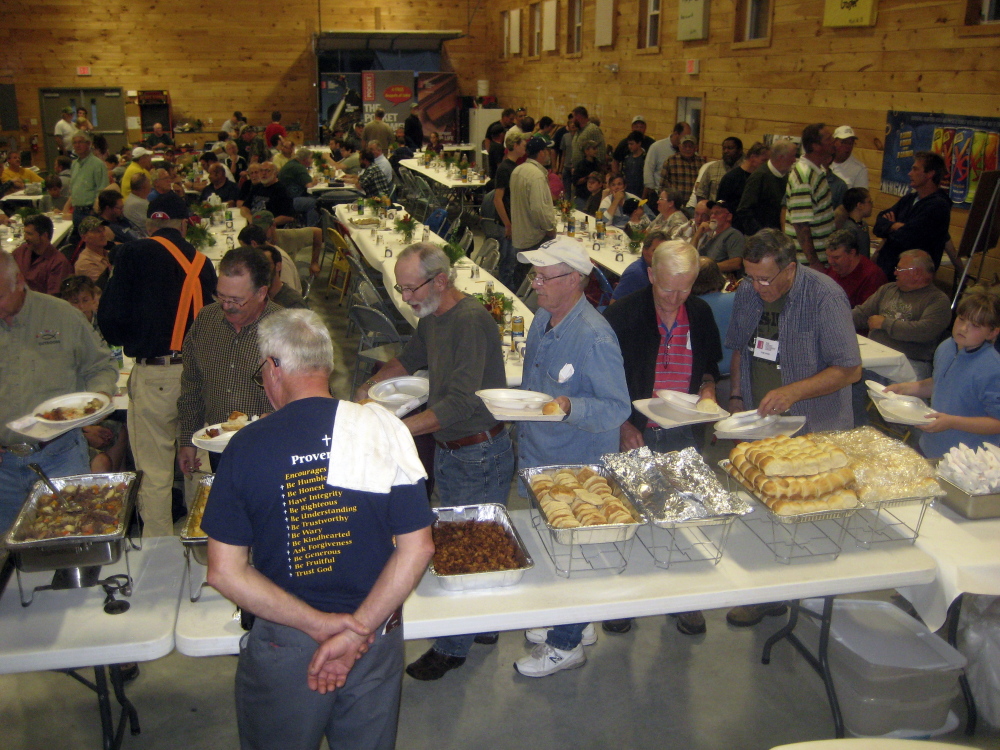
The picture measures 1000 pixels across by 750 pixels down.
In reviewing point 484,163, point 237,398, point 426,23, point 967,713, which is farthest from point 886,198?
point 426,23

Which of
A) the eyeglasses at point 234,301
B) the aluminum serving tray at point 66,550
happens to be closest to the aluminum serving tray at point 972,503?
the eyeglasses at point 234,301

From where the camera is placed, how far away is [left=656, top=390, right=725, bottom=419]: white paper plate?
9.64ft

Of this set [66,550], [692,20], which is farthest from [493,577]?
[692,20]

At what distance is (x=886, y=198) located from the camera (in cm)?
702

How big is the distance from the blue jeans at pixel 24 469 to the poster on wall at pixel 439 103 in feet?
55.5

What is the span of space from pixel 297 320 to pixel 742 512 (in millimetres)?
1427

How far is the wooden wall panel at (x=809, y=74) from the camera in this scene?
20.1 ft

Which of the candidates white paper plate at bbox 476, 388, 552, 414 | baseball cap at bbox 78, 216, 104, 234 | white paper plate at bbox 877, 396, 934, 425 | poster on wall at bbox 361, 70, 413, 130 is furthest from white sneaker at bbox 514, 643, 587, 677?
poster on wall at bbox 361, 70, 413, 130

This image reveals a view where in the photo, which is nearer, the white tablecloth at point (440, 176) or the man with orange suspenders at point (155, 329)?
the man with orange suspenders at point (155, 329)

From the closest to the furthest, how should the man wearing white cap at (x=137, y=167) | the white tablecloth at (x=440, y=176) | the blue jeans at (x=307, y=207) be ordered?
1. the man wearing white cap at (x=137, y=167)
2. the blue jeans at (x=307, y=207)
3. the white tablecloth at (x=440, y=176)

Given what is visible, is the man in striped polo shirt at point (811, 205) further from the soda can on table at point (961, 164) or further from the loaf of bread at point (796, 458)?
the loaf of bread at point (796, 458)

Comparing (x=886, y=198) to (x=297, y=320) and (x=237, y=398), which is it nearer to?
(x=237, y=398)

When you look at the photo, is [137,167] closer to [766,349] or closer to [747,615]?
[766,349]

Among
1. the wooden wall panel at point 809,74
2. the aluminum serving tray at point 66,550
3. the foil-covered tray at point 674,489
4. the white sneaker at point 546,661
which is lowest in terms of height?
the white sneaker at point 546,661
